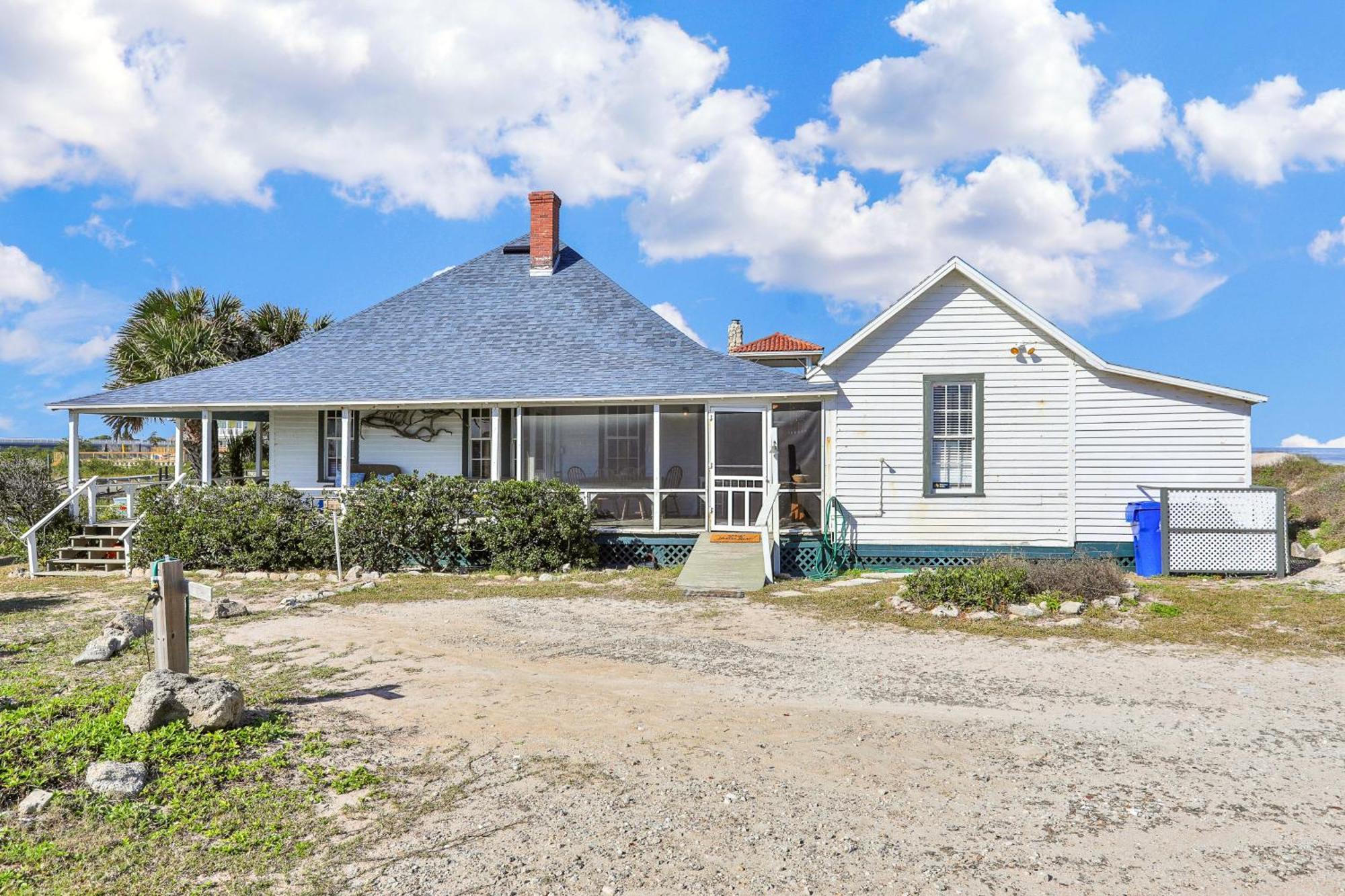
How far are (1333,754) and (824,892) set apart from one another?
4232mm

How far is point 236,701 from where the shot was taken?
6.12 metres

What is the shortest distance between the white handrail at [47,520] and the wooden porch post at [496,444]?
8.02 meters

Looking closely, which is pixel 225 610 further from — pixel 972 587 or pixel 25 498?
pixel 25 498

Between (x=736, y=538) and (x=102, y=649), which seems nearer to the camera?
(x=102, y=649)

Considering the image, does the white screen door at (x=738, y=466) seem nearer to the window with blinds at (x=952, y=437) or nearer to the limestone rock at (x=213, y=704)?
the window with blinds at (x=952, y=437)

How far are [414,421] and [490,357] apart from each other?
2.18 m

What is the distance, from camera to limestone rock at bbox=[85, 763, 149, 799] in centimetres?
501

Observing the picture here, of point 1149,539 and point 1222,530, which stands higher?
point 1222,530

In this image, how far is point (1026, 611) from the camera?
1041cm

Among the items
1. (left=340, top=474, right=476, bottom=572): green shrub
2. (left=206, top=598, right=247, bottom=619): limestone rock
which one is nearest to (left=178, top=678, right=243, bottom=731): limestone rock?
(left=206, top=598, right=247, bottom=619): limestone rock

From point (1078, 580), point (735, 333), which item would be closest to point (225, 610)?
point (1078, 580)

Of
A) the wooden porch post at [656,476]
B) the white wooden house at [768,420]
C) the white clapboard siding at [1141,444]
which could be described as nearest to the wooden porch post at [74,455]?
the white wooden house at [768,420]

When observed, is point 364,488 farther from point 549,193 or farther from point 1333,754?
point 1333,754

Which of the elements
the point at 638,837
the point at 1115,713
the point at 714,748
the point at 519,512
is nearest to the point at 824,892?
the point at 638,837
